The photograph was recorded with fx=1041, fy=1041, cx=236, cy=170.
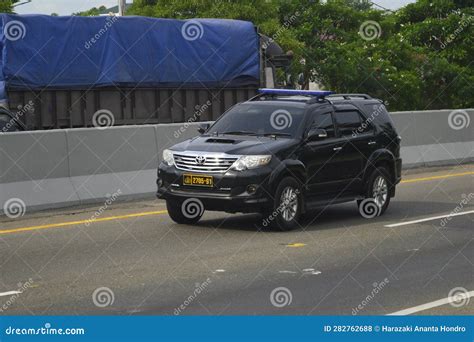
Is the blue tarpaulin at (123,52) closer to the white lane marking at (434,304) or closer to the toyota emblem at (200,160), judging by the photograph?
the toyota emblem at (200,160)

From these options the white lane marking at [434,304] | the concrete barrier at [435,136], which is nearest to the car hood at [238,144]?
the white lane marking at [434,304]

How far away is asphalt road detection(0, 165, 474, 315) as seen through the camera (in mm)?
9273

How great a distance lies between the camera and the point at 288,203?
46.0 ft

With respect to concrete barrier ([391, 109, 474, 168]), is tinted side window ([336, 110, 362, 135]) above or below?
above

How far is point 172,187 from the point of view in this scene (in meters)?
14.1

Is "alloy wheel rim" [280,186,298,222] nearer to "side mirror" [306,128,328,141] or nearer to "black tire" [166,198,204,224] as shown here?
"side mirror" [306,128,328,141]

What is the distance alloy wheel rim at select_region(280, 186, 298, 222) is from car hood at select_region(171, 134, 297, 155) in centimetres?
57

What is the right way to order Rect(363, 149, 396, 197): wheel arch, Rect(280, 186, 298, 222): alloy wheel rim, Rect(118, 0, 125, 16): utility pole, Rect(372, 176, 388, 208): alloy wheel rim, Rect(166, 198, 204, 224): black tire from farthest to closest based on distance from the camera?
Rect(118, 0, 125, 16): utility pole
Rect(372, 176, 388, 208): alloy wheel rim
Rect(363, 149, 396, 197): wheel arch
Rect(166, 198, 204, 224): black tire
Rect(280, 186, 298, 222): alloy wheel rim

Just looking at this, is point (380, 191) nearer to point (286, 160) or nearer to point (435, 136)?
point (286, 160)

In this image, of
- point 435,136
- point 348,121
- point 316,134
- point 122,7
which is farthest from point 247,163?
point 122,7

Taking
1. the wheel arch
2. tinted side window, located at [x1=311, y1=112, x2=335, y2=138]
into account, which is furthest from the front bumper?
the wheel arch

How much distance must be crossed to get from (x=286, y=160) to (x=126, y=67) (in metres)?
10.3

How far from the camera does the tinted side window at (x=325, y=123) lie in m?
14.9

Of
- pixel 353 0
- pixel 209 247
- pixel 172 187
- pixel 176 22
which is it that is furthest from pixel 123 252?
pixel 353 0
